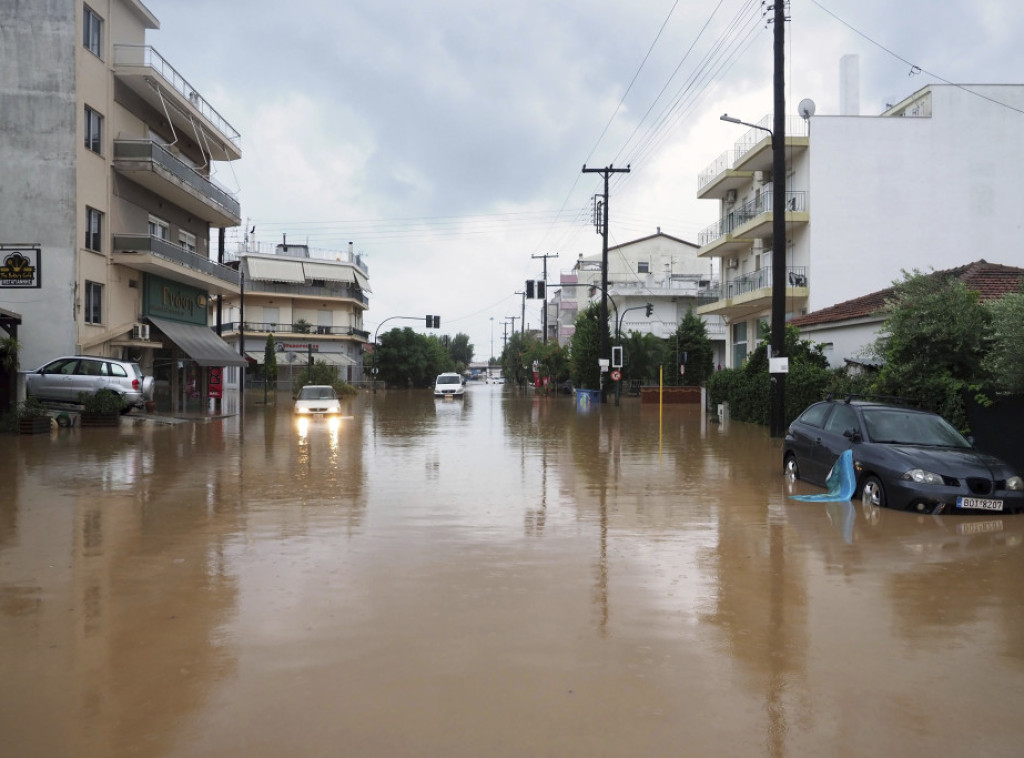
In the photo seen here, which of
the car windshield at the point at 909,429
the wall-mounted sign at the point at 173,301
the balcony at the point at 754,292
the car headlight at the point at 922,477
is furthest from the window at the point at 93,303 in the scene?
the car headlight at the point at 922,477

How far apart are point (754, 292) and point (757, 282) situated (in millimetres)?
682

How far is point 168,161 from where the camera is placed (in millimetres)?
30359

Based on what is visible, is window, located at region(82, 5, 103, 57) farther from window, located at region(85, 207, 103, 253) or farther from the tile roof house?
the tile roof house

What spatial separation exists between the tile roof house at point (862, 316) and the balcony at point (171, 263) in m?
22.1

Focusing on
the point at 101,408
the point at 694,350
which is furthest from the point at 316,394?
the point at 694,350

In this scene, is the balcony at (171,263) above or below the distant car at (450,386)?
above

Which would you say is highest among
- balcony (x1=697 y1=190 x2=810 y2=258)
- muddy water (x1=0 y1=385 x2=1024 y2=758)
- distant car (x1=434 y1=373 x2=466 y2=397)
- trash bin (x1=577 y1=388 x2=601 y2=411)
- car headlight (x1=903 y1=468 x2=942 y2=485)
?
balcony (x1=697 y1=190 x2=810 y2=258)

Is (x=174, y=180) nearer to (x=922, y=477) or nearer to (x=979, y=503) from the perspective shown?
(x=922, y=477)

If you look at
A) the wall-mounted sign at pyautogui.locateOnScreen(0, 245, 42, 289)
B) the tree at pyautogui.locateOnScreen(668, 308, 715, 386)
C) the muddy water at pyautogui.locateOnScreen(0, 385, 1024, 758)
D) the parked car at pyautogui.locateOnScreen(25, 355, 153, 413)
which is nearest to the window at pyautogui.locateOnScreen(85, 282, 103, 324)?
the parked car at pyautogui.locateOnScreen(25, 355, 153, 413)

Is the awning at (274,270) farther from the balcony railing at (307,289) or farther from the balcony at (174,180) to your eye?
the balcony at (174,180)

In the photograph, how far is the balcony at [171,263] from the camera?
95.5ft

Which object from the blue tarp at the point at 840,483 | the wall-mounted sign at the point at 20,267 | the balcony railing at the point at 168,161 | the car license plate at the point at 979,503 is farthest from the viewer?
the balcony railing at the point at 168,161

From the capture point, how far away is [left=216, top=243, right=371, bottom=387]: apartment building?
259 feet

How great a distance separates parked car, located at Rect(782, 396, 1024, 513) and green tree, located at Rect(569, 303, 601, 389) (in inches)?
1616
